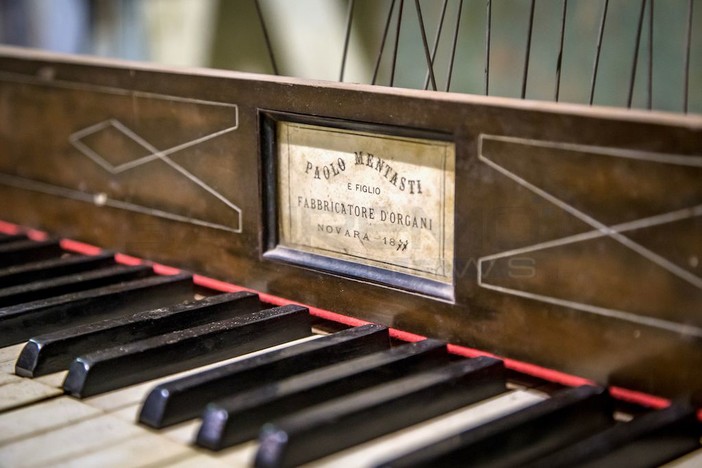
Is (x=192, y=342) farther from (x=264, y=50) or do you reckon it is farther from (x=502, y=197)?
(x=264, y=50)

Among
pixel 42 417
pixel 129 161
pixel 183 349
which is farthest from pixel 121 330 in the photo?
pixel 129 161

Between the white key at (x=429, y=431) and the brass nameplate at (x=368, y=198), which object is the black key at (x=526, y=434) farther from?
the brass nameplate at (x=368, y=198)

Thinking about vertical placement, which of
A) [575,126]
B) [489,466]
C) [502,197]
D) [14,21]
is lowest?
[489,466]

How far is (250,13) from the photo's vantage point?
4.11 m

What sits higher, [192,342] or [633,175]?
[633,175]

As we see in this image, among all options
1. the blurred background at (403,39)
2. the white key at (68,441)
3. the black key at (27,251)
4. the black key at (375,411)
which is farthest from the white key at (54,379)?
the blurred background at (403,39)

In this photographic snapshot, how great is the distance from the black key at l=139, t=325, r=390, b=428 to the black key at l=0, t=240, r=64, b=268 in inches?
30.6

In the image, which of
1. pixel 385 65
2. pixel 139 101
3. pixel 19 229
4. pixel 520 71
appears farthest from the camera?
pixel 385 65

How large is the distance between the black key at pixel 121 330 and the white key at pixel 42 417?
113mm

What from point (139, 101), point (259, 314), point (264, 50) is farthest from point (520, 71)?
point (259, 314)

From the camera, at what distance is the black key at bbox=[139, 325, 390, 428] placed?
4.23 ft

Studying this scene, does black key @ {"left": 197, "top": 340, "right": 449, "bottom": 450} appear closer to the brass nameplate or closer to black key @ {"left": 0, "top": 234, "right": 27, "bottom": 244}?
the brass nameplate

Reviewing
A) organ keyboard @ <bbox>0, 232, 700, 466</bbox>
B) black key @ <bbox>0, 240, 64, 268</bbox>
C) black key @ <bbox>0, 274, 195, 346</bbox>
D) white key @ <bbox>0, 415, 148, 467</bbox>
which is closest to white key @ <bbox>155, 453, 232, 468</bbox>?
organ keyboard @ <bbox>0, 232, 700, 466</bbox>

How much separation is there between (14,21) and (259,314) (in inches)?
107
